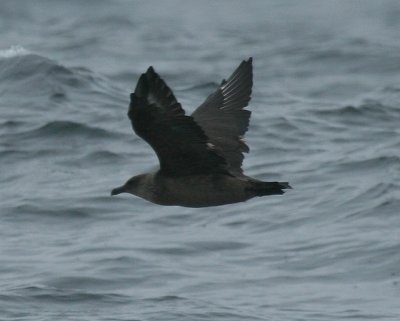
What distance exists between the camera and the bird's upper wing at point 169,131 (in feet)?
29.9

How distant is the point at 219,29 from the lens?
2691 cm

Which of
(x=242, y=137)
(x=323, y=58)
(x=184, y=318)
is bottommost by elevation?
(x=184, y=318)

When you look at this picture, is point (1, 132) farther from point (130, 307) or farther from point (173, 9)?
point (173, 9)

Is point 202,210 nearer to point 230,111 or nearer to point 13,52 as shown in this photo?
point 230,111

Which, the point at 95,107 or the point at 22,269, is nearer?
the point at 22,269

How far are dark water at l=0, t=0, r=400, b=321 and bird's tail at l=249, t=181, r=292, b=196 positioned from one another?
7.45ft

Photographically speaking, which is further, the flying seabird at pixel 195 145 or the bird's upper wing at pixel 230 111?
the bird's upper wing at pixel 230 111

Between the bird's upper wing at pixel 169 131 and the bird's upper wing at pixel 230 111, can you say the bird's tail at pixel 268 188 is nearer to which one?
the bird's upper wing at pixel 169 131

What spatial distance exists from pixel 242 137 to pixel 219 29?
16.4 m

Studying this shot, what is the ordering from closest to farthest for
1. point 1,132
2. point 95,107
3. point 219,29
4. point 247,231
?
point 247,231
point 1,132
point 95,107
point 219,29

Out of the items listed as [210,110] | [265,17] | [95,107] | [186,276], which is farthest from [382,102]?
[265,17]

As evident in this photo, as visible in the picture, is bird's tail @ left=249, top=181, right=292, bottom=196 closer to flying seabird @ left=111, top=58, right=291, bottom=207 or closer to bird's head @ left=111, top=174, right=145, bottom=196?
flying seabird @ left=111, top=58, right=291, bottom=207

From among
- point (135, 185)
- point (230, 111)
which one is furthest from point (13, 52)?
point (135, 185)

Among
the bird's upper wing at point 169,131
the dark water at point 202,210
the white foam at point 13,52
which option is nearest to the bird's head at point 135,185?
the bird's upper wing at point 169,131
